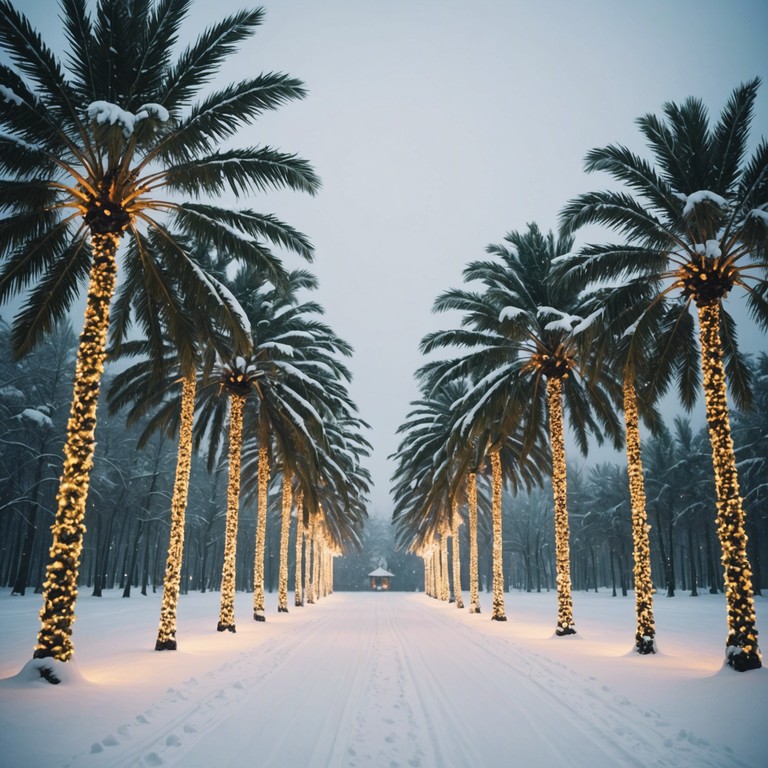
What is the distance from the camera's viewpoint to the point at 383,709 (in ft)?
21.4

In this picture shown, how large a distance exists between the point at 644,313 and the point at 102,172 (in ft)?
38.8

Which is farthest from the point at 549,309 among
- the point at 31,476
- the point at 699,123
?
the point at 31,476

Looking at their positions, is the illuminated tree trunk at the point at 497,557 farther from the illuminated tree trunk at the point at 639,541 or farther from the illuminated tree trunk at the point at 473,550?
the illuminated tree trunk at the point at 639,541

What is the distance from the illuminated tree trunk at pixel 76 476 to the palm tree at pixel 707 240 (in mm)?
10473

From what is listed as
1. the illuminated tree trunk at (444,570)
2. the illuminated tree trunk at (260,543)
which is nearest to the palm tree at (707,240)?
the illuminated tree trunk at (260,543)

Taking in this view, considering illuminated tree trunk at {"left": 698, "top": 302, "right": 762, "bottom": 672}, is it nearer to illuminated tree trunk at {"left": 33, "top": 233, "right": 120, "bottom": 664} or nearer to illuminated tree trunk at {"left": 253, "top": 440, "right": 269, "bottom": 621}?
illuminated tree trunk at {"left": 33, "top": 233, "right": 120, "bottom": 664}

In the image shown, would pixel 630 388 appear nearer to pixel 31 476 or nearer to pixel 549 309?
pixel 549 309

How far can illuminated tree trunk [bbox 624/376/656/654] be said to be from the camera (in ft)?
35.4

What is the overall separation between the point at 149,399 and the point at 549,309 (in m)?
12.8

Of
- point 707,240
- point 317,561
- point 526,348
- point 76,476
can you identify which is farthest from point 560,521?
point 317,561

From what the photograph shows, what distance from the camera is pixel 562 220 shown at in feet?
41.5

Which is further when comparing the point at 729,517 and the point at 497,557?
the point at 497,557

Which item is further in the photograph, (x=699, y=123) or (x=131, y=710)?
(x=699, y=123)

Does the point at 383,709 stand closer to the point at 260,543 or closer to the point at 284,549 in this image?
the point at 260,543
